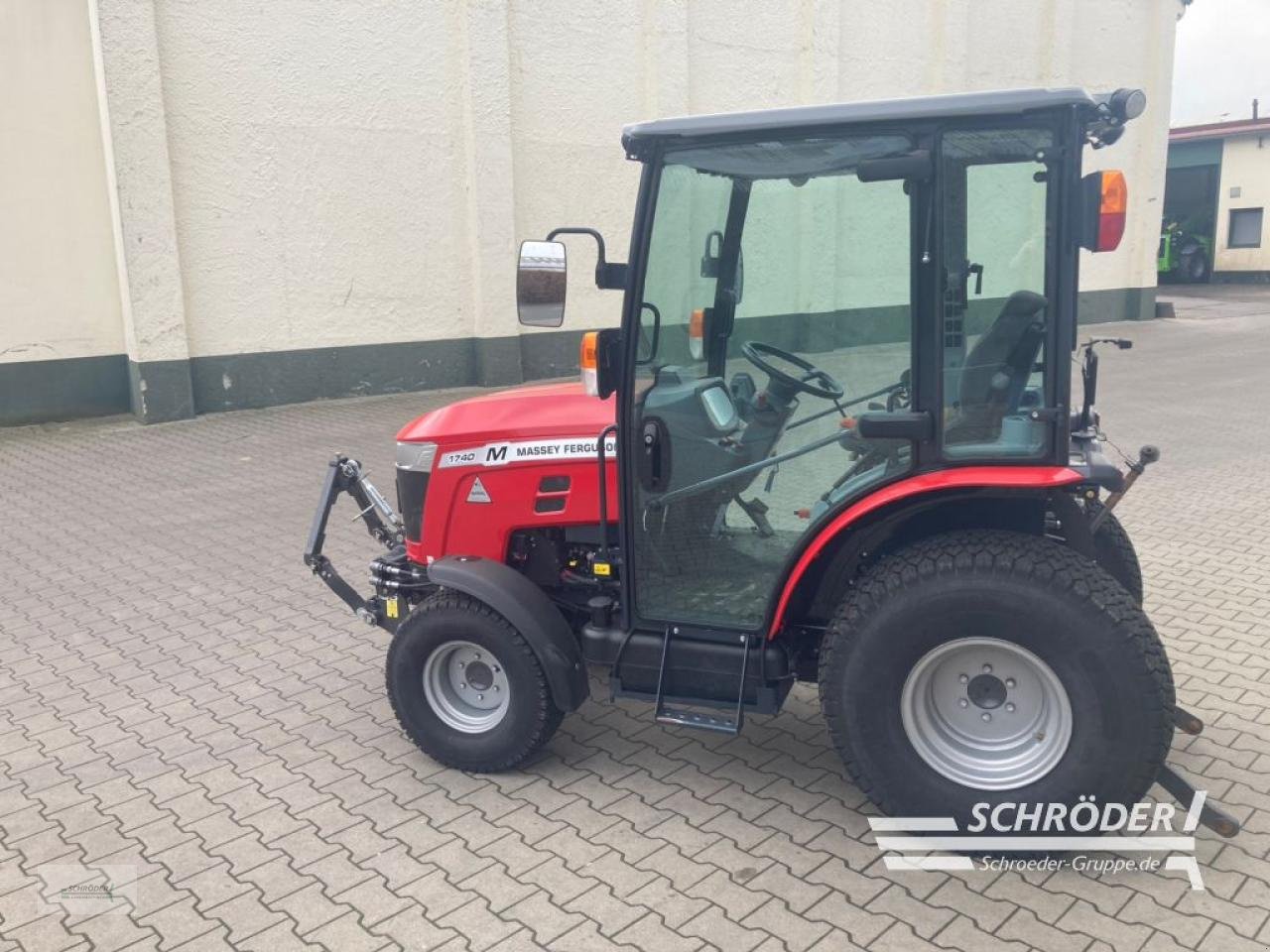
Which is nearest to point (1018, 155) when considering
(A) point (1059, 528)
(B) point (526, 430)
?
(A) point (1059, 528)

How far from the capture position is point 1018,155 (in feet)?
9.83

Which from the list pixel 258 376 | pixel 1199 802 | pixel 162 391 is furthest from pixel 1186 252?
pixel 1199 802

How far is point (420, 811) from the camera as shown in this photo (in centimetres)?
358

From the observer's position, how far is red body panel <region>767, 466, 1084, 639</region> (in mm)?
3020

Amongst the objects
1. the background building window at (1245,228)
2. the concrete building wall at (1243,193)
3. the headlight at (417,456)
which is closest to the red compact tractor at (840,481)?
the headlight at (417,456)

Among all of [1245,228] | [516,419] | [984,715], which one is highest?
[1245,228]

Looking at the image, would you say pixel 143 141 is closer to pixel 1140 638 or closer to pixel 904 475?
pixel 904 475

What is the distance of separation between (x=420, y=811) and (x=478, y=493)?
109cm

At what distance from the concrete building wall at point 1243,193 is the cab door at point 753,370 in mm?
29729

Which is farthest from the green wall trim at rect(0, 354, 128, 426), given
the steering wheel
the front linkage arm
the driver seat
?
the driver seat

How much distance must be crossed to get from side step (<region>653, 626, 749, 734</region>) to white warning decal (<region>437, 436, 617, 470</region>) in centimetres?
66

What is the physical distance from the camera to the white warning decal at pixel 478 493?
3883 millimetres

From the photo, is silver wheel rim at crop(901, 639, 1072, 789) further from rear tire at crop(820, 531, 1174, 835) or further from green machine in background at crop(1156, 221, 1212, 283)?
green machine in background at crop(1156, 221, 1212, 283)

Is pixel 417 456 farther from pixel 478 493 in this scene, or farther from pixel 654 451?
pixel 654 451
